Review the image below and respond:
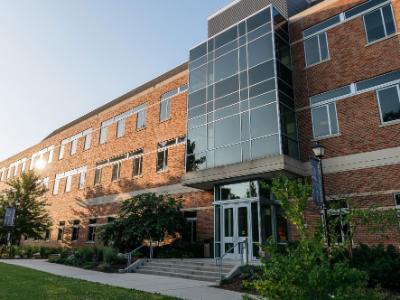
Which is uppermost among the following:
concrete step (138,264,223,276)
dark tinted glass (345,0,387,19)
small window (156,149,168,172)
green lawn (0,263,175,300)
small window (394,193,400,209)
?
dark tinted glass (345,0,387,19)

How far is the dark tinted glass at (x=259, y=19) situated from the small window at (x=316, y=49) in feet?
7.79

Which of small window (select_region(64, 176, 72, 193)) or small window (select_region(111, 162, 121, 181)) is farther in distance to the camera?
small window (select_region(64, 176, 72, 193))

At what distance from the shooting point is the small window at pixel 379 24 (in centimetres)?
1482

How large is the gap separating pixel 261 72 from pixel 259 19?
10.2ft

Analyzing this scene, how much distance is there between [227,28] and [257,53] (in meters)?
3.10

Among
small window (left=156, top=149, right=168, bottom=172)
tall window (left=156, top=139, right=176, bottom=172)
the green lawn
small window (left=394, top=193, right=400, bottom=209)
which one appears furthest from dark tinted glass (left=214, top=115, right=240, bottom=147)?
the green lawn

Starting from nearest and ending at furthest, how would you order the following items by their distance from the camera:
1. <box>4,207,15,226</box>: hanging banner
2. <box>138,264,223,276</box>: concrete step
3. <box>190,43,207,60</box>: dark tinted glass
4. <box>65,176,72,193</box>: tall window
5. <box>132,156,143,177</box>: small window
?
<box>138,264,223,276</box>: concrete step → <box>190,43,207,60</box>: dark tinted glass → <box>132,156,143,177</box>: small window → <box>4,207,15,226</box>: hanging banner → <box>65,176,72,193</box>: tall window

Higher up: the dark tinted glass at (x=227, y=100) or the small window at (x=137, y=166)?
the dark tinted glass at (x=227, y=100)

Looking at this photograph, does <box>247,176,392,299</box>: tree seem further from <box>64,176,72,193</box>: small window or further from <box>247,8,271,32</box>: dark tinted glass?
<box>64,176,72,193</box>: small window

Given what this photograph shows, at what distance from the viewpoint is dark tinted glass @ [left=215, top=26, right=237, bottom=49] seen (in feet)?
61.6

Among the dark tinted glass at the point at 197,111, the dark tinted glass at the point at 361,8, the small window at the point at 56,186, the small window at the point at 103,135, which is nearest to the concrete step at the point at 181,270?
the dark tinted glass at the point at 197,111

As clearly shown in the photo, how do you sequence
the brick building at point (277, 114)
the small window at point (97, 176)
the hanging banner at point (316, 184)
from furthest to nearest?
the small window at point (97, 176)
the brick building at point (277, 114)
the hanging banner at point (316, 184)

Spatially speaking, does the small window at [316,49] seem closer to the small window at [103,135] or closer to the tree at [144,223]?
the tree at [144,223]

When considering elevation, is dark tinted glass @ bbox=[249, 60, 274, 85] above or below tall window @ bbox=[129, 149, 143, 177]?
above
